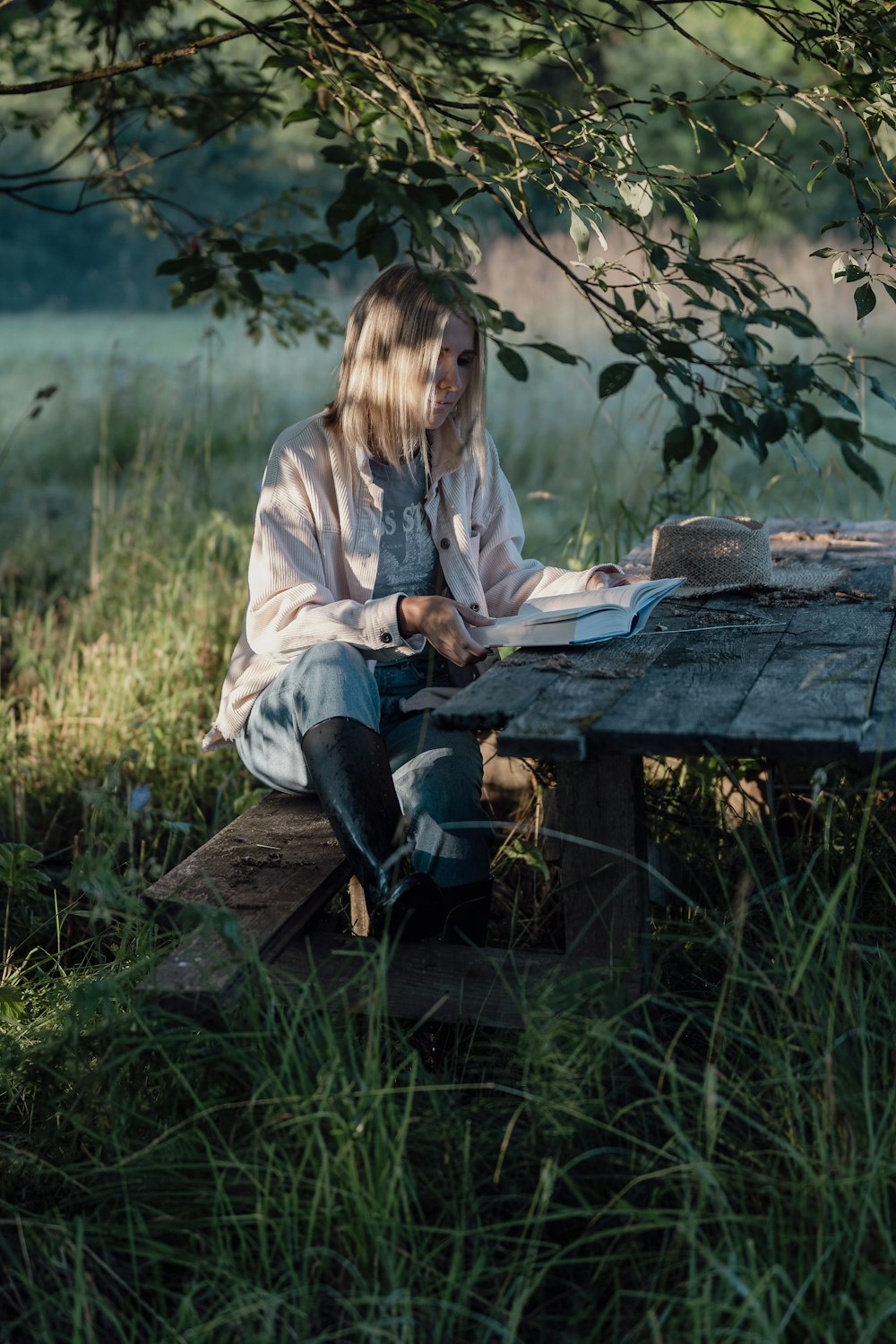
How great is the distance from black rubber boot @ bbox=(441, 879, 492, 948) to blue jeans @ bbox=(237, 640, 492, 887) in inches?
0.6

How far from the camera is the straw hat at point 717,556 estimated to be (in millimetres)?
2789

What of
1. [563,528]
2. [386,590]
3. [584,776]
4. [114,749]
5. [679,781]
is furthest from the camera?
[563,528]

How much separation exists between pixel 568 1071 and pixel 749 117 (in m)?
17.8

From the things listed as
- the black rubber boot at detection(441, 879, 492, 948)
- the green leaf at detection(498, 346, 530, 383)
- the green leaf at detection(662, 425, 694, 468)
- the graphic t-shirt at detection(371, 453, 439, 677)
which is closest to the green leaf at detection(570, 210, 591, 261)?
the green leaf at detection(498, 346, 530, 383)

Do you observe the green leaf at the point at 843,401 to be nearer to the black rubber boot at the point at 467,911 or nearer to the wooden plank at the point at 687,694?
the wooden plank at the point at 687,694

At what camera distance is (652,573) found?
2.89 metres

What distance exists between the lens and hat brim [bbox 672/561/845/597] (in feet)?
9.21

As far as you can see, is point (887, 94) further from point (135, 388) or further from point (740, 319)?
point (135, 388)

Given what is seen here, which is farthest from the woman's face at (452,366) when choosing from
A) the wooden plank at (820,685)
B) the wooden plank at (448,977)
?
the wooden plank at (448,977)

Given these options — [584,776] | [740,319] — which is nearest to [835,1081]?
[584,776]

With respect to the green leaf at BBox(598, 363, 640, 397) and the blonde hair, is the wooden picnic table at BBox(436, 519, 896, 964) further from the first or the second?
the blonde hair

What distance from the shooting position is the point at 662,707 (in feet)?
6.62

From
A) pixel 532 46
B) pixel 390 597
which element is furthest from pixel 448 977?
pixel 532 46

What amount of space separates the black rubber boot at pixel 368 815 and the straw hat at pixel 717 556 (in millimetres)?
827
